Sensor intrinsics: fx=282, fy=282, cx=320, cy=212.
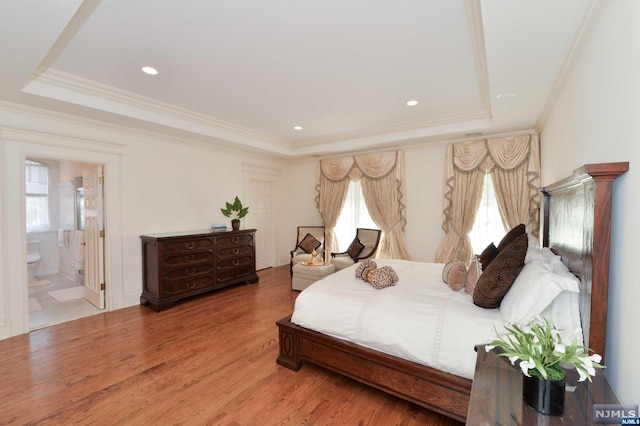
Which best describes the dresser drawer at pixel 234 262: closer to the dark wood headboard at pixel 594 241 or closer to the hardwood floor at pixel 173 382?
the hardwood floor at pixel 173 382

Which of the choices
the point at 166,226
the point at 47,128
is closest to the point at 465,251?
the point at 166,226

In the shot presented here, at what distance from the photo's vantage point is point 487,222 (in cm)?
456

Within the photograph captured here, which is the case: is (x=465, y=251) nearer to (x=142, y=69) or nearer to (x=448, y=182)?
(x=448, y=182)

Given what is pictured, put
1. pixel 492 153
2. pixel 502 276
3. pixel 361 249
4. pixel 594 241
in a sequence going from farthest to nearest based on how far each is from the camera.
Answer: pixel 361 249 < pixel 492 153 < pixel 502 276 < pixel 594 241

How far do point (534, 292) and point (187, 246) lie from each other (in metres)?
4.12

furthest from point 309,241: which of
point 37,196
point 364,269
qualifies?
point 37,196

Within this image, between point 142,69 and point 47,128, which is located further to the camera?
point 47,128

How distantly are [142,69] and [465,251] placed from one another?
16.3ft

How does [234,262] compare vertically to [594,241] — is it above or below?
below

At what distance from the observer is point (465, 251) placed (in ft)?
15.2

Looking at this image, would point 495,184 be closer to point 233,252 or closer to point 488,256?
point 488,256

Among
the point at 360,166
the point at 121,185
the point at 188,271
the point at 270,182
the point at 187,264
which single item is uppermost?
the point at 360,166

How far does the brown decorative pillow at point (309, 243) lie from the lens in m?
5.69

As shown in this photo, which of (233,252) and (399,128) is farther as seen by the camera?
(233,252)
